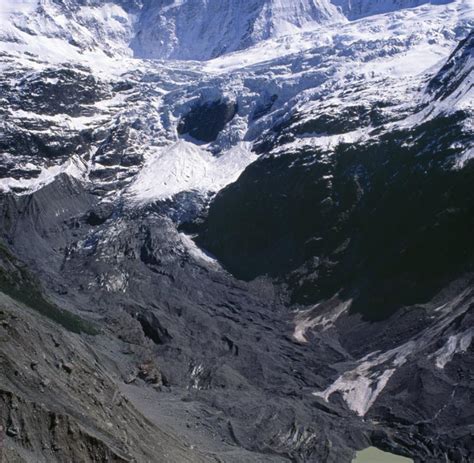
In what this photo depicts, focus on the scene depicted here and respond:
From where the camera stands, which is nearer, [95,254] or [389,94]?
[95,254]

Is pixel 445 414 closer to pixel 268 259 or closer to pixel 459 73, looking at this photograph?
pixel 268 259

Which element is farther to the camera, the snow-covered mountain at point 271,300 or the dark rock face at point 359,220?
the dark rock face at point 359,220

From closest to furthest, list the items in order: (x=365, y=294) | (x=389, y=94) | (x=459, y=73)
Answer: (x=365, y=294)
(x=459, y=73)
(x=389, y=94)

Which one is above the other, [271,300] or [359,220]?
[359,220]

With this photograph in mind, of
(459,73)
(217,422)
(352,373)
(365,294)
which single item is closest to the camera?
(217,422)

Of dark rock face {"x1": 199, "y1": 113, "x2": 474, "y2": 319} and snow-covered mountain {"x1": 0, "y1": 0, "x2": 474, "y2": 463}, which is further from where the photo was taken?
dark rock face {"x1": 199, "y1": 113, "x2": 474, "y2": 319}

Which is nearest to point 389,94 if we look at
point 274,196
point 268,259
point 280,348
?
point 274,196

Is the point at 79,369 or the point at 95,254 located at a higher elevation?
the point at 79,369

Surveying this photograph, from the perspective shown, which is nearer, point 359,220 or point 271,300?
point 271,300
